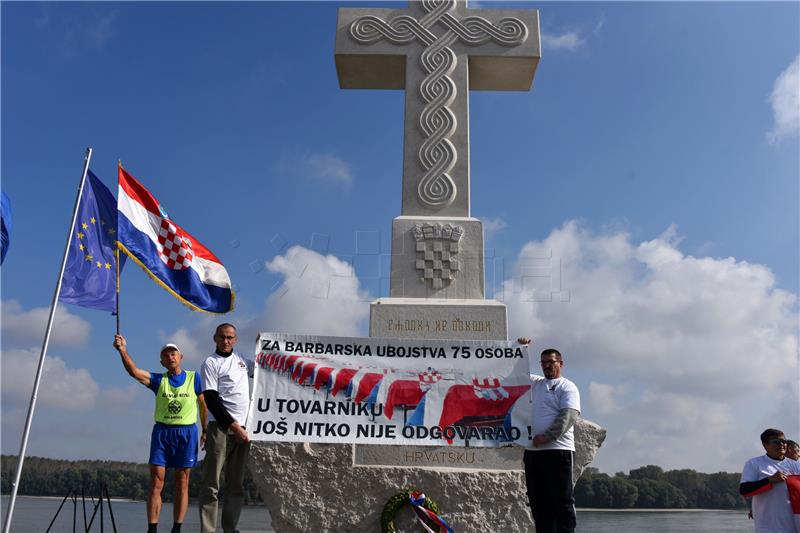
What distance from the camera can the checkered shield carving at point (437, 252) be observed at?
7105mm

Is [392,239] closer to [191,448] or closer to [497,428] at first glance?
[497,428]

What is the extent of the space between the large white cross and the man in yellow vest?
3.36m

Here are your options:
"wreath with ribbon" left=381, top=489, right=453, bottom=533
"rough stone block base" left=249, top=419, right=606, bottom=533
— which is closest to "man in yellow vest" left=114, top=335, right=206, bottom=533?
"rough stone block base" left=249, top=419, right=606, bottom=533

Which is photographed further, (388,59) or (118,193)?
(388,59)

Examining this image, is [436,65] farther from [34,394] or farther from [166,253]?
[34,394]

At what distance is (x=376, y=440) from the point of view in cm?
514

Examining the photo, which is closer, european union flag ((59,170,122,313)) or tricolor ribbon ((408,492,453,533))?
tricolor ribbon ((408,492,453,533))

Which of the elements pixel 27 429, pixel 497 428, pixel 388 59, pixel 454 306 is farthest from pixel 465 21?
pixel 27 429

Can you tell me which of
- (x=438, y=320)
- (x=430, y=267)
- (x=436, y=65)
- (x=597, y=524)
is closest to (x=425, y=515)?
(x=438, y=320)

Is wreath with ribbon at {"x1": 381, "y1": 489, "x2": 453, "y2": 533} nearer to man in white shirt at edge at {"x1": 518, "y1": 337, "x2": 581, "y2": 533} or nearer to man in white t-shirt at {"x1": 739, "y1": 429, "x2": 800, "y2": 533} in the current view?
man in white shirt at edge at {"x1": 518, "y1": 337, "x2": 581, "y2": 533}

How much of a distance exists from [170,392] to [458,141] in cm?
452

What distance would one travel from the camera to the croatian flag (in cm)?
616

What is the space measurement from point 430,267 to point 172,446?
3.37 metres

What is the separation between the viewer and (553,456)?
4648 millimetres
